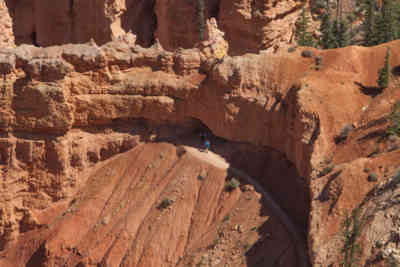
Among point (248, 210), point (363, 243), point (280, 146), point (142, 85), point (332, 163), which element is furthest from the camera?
point (142, 85)

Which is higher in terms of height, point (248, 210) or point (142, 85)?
point (142, 85)

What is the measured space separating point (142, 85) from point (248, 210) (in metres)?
12.5

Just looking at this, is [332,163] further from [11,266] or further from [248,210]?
[11,266]

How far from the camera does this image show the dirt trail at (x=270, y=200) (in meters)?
32.1


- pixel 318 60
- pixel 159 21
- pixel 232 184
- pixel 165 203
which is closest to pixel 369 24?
pixel 318 60

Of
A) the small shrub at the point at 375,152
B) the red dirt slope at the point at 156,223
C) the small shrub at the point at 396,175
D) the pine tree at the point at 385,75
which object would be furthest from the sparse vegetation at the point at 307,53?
the small shrub at the point at 396,175

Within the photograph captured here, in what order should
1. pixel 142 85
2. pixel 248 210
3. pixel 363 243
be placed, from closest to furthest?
pixel 363 243, pixel 248 210, pixel 142 85

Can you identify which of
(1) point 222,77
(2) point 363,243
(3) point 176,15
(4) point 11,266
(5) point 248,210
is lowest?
(4) point 11,266

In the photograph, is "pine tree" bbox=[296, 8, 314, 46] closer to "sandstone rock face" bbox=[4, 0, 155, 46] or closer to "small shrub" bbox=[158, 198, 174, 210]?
"sandstone rock face" bbox=[4, 0, 155, 46]

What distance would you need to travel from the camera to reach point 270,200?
36.5 metres

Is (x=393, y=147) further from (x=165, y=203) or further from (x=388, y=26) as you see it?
(x=388, y=26)

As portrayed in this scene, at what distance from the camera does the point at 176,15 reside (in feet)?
196

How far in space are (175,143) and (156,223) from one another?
276 inches

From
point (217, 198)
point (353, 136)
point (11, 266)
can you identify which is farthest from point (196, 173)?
point (11, 266)
